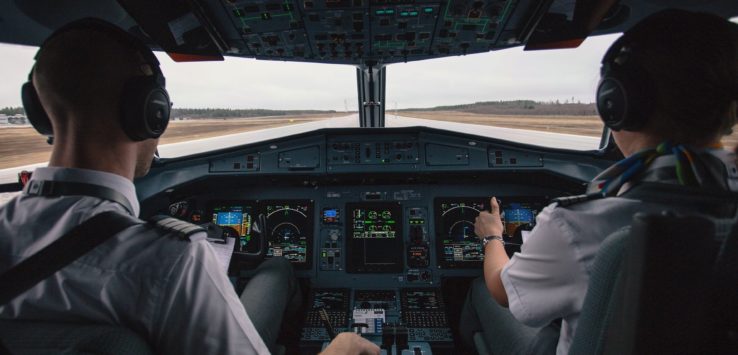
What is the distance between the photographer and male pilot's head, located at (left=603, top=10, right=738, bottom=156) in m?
0.85

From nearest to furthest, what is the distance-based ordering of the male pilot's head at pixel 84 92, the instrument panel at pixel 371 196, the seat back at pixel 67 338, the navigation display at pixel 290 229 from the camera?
the seat back at pixel 67 338 → the male pilot's head at pixel 84 92 → the instrument panel at pixel 371 196 → the navigation display at pixel 290 229

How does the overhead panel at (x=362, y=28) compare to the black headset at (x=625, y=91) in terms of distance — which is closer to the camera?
the black headset at (x=625, y=91)

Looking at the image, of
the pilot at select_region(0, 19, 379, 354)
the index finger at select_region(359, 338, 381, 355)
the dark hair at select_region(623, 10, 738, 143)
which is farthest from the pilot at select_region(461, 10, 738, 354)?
the pilot at select_region(0, 19, 379, 354)

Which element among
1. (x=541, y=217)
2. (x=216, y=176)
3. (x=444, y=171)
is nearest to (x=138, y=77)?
(x=541, y=217)

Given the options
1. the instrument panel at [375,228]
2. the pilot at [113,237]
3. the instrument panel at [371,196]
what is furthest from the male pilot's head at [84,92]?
the instrument panel at [375,228]

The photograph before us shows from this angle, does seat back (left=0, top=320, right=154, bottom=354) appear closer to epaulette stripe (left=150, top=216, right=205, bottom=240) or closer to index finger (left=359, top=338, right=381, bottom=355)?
epaulette stripe (left=150, top=216, right=205, bottom=240)

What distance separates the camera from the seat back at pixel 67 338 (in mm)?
609

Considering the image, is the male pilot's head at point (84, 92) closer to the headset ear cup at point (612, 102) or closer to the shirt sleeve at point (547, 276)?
the shirt sleeve at point (547, 276)

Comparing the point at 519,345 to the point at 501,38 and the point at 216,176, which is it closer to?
the point at 501,38

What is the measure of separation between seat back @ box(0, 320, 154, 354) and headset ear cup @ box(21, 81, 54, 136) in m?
0.56

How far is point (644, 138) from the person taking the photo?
3.19 feet

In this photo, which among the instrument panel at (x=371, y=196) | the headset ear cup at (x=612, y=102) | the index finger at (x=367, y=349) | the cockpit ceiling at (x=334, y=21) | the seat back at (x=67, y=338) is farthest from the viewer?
the instrument panel at (x=371, y=196)

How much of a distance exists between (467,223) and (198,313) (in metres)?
2.43

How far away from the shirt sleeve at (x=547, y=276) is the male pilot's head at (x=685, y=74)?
0.32m
